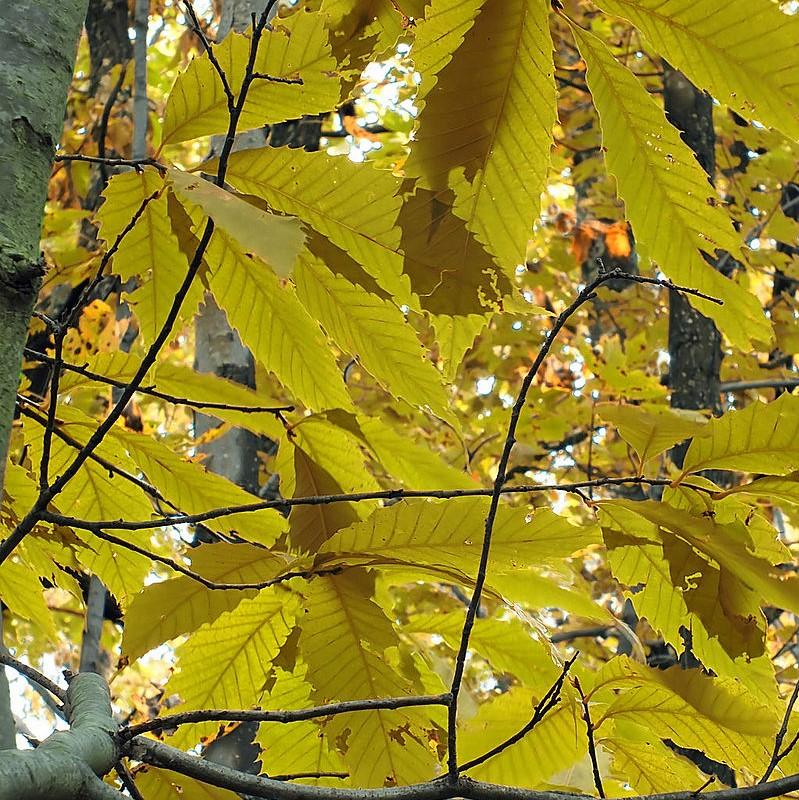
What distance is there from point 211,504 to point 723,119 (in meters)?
3.82

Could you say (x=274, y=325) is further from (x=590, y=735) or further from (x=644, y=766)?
(x=644, y=766)

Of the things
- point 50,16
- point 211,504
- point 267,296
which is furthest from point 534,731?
point 50,16

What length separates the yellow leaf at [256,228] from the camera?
400 mm

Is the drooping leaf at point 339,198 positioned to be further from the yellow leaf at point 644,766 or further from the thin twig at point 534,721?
the yellow leaf at point 644,766

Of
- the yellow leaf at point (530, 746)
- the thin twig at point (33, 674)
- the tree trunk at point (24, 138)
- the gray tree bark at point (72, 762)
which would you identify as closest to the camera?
the gray tree bark at point (72, 762)

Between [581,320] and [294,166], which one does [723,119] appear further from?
[294,166]

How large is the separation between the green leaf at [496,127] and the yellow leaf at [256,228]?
7.9 inches

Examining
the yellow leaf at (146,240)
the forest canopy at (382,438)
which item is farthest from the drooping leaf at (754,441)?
the yellow leaf at (146,240)

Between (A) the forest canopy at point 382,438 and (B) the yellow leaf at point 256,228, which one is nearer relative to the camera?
(B) the yellow leaf at point 256,228

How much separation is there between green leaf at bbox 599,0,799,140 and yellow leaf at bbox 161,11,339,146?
242mm

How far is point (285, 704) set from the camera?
933mm

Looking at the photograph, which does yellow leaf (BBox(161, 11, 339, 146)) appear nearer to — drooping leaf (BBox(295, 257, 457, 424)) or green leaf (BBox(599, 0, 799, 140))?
drooping leaf (BBox(295, 257, 457, 424))

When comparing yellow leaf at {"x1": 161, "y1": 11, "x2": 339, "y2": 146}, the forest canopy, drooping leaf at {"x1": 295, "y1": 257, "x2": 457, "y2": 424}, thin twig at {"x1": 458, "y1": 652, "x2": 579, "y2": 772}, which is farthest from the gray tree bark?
yellow leaf at {"x1": 161, "y1": 11, "x2": 339, "y2": 146}

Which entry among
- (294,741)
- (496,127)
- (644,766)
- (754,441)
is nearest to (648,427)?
(754,441)
